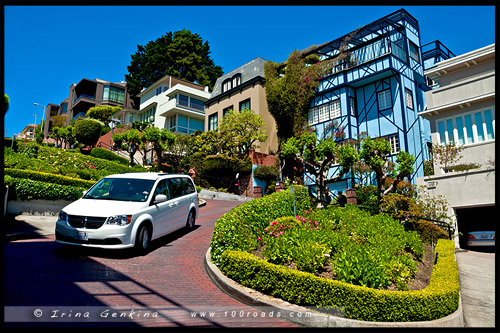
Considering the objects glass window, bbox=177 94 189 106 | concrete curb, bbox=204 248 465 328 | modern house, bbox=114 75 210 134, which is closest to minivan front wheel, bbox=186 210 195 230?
concrete curb, bbox=204 248 465 328

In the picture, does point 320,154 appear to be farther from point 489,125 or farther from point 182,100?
point 182,100

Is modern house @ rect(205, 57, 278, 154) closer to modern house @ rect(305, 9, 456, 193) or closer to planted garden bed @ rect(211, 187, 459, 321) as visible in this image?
modern house @ rect(305, 9, 456, 193)

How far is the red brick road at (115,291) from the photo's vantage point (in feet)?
15.8

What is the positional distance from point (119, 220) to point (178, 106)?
3403cm

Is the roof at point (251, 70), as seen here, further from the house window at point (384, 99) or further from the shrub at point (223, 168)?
the house window at point (384, 99)

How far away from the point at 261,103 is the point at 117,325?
29.2 m

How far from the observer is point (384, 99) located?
26031mm

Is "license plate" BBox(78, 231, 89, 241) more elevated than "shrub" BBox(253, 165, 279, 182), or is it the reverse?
"shrub" BBox(253, 165, 279, 182)

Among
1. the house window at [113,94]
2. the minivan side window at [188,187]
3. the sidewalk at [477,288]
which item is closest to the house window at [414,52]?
the sidewalk at [477,288]

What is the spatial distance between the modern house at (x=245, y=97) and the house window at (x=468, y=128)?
52.5ft

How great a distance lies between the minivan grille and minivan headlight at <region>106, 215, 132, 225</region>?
12 cm

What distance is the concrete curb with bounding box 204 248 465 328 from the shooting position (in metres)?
5.40

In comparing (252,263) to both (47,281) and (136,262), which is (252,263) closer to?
(136,262)

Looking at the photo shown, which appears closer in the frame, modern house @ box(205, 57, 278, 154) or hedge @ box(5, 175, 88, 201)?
hedge @ box(5, 175, 88, 201)
